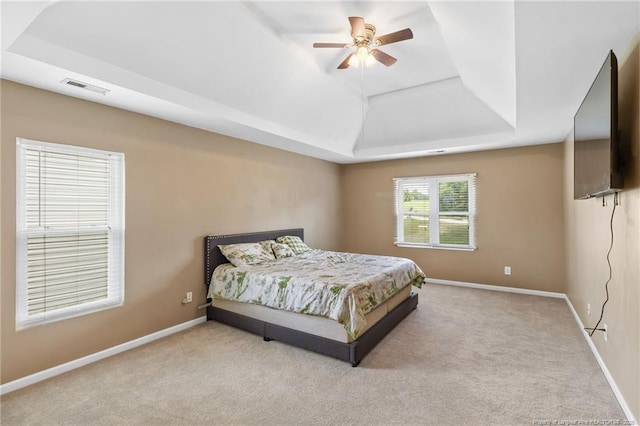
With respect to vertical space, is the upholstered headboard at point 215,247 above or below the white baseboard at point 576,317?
above

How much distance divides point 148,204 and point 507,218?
5.23 meters

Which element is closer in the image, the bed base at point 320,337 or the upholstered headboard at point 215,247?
the bed base at point 320,337

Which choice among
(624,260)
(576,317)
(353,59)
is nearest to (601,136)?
(624,260)

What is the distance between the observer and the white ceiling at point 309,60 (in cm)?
192

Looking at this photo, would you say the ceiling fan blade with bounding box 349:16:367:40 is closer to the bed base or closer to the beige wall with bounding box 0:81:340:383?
the beige wall with bounding box 0:81:340:383

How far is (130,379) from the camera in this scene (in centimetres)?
252

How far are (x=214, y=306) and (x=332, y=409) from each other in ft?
7.15

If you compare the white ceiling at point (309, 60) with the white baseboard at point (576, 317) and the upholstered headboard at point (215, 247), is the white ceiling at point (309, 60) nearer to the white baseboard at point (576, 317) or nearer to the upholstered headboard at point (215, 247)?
the upholstered headboard at point (215, 247)

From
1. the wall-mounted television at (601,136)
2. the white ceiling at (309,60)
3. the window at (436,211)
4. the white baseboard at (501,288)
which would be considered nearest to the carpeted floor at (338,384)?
the white baseboard at (501,288)

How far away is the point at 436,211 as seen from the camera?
223 inches

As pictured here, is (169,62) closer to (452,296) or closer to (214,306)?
(214,306)

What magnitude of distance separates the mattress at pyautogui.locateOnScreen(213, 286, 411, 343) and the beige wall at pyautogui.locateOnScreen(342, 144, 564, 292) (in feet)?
7.44

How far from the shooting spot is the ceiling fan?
2.53m

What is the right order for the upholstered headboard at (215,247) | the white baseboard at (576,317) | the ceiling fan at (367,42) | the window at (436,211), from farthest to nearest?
the window at (436,211)
the upholstered headboard at (215,247)
the ceiling fan at (367,42)
the white baseboard at (576,317)
